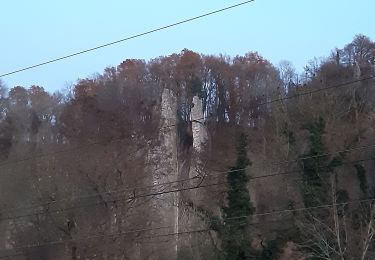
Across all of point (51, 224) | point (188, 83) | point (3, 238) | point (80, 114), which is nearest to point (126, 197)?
point (51, 224)

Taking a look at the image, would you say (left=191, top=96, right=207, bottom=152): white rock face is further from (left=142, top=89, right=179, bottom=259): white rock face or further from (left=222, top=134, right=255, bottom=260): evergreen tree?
(left=222, top=134, right=255, bottom=260): evergreen tree

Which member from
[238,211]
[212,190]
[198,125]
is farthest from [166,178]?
[198,125]

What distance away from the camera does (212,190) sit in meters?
37.2

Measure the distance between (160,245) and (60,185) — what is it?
5575 mm

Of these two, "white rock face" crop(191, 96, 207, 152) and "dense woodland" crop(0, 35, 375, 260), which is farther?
"white rock face" crop(191, 96, 207, 152)

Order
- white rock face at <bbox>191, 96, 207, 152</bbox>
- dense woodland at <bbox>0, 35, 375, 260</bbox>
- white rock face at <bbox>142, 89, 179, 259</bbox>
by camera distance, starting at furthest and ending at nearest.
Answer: white rock face at <bbox>191, 96, 207, 152</bbox>, white rock face at <bbox>142, 89, 179, 259</bbox>, dense woodland at <bbox>0, 35, 375, 260</bbox>

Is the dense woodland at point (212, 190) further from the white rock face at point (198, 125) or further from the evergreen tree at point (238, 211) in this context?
the white rock face at point (198, 125)

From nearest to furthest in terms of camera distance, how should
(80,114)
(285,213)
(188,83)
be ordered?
(285,213) → (80,114) → (188,83)

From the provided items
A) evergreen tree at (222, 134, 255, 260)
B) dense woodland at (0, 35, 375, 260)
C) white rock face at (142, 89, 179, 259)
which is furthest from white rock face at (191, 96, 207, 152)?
evergreen tree at (222, 134, 255, 260)

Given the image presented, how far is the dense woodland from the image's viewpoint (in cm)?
3212

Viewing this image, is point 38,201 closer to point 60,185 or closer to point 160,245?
point 60,185

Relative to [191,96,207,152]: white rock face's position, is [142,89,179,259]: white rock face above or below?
below

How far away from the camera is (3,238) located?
37.4 meters

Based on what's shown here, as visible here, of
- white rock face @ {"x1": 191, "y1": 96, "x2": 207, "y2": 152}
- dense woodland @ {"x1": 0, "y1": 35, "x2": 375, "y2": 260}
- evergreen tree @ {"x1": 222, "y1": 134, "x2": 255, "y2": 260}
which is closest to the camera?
dense woodland @ {"x1": 0, "y1": 35, "x2": 375, "y2": 260}
